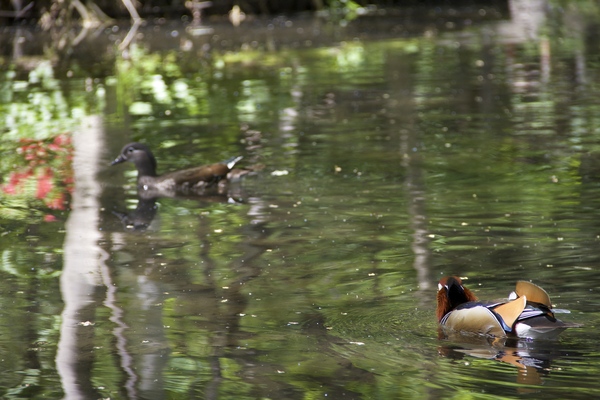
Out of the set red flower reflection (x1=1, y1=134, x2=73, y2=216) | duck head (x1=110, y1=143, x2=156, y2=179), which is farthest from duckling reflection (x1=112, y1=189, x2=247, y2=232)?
red flower reflection (x1=1, y1=134, x2=73, y2=216)

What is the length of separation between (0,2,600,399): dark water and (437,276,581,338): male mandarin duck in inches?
4.3

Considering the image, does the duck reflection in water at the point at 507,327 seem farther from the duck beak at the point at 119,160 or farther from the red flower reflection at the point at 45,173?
the duck beak at the point at 119,160

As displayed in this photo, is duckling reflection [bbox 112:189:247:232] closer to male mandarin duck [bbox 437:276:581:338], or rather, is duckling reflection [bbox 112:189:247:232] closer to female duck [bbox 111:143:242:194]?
female duck [bbox 111:143:242:194]

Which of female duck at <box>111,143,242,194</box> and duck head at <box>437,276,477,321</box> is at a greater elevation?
duck head at <box>437,276,477,321</box>

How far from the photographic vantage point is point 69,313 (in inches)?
299

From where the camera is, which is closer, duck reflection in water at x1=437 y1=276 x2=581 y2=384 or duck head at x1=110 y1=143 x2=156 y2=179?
duck reflection in water at x1=437 y1=276 x2=581 y2=384

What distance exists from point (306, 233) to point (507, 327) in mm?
3351

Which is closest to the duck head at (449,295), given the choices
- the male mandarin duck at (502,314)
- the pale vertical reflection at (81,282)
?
the male mandarin duck at (502,314)

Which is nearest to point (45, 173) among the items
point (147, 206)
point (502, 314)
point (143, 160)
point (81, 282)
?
point (143, 160)

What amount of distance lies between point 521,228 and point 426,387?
341 cm

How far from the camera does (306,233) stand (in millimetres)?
9367

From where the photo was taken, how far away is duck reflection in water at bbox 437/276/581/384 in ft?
20.1

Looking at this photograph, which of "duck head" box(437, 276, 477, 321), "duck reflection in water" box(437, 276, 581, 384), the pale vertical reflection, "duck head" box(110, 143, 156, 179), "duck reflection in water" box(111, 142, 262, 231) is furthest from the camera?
"duck head" box(110, 143, 156, 179)

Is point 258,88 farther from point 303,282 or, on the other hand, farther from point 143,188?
point 303,282
